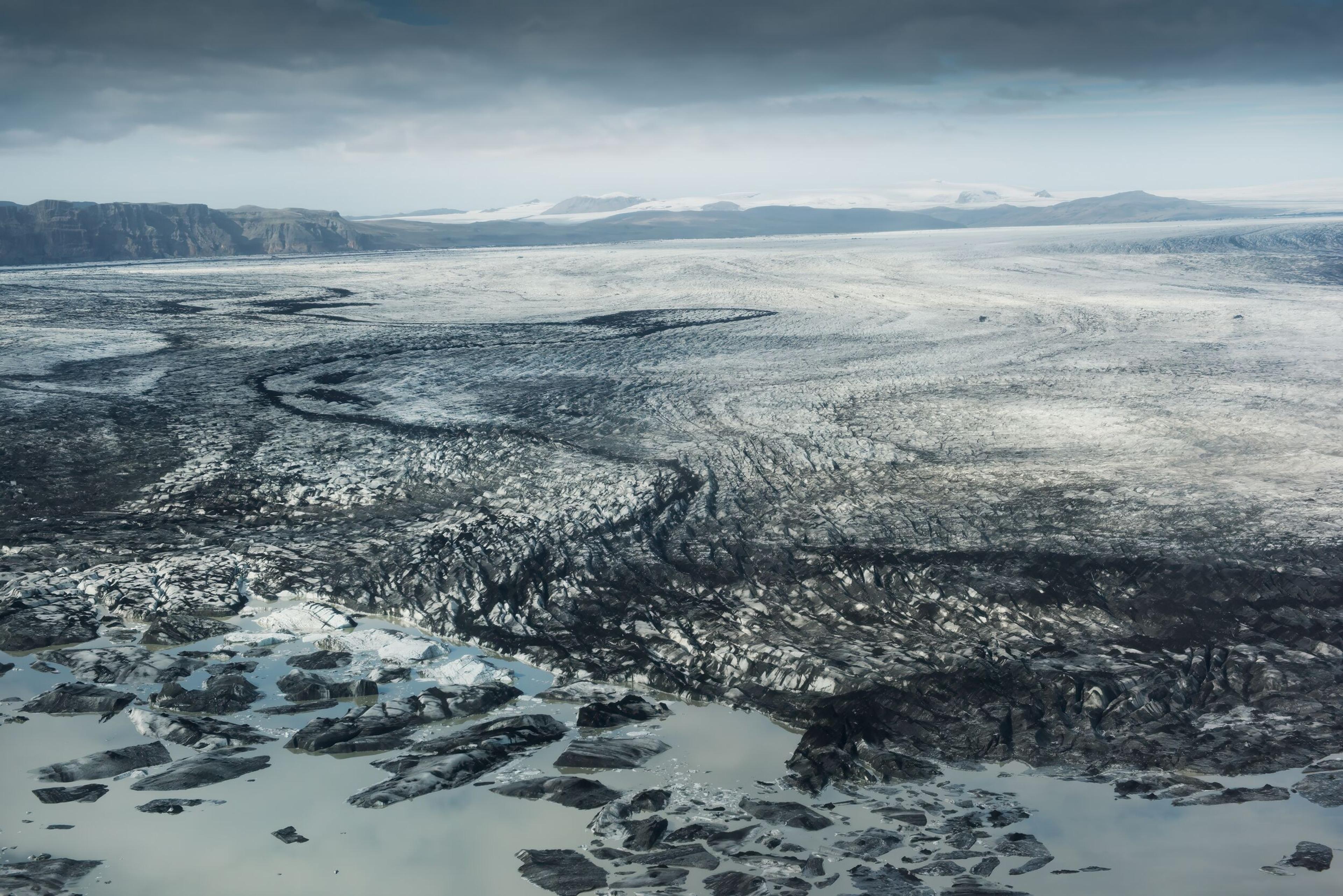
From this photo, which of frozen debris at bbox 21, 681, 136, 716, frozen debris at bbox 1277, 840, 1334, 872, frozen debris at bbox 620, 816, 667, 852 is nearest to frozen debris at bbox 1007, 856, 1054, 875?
frozen debris at bbox 1277, 840, 1334, 872

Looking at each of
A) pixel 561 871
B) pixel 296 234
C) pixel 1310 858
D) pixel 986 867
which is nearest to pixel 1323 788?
pixel 1310 858

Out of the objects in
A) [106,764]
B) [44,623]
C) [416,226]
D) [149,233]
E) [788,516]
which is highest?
[416,226]

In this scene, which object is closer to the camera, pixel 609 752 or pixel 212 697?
pixel 609 752

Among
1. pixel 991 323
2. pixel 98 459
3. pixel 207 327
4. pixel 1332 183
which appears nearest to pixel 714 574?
pixel 98 459

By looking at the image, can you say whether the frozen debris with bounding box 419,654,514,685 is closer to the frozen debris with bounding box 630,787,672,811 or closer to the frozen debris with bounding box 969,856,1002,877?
the frozen debris with bounding box 630,787,672,811

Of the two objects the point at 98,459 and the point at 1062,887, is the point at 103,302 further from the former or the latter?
the point at 1062,887

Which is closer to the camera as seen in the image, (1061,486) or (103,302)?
(1061,486)

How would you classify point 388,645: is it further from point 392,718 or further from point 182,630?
point 182,630
